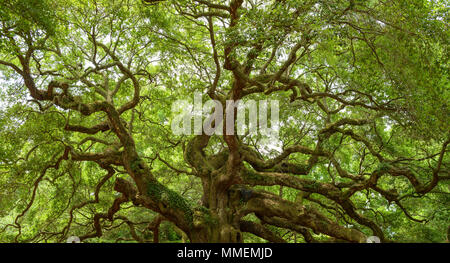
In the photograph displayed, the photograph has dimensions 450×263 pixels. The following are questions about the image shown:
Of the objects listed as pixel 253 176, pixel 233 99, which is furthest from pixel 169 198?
pixel 233 99

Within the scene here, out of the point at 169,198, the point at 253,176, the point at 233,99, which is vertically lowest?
the point at 169,198

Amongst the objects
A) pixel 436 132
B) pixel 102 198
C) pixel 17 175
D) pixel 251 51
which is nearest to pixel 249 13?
pixel 251 51

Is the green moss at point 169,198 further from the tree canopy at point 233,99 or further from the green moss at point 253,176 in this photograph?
the green moss at point 253,176

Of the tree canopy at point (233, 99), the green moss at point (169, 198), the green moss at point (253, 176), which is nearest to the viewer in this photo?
the tree canopy at point (233, 99)

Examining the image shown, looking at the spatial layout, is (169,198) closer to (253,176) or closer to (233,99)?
(253,176)

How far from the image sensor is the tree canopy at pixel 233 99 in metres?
5.18

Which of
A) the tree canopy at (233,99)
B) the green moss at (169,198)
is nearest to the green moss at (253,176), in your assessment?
the tree canopy at (233,99)

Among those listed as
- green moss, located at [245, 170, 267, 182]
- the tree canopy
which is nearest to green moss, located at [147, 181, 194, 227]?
the tree canopy

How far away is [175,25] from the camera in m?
8.80

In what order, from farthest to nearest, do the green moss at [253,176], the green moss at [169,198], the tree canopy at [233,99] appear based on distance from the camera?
the green moss at [253,176] → the green moss at [169,198] → the tree canopy at [233,99]

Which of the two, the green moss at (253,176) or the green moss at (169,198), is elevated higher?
the green moss at (253,176)

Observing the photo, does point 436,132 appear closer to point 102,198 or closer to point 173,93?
point 173,93

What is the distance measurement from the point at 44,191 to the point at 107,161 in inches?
139

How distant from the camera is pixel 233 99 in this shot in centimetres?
762
